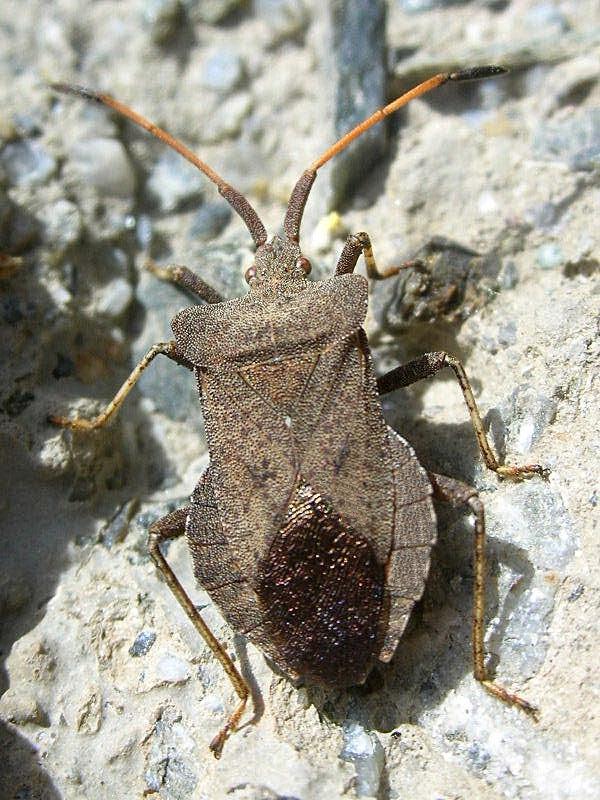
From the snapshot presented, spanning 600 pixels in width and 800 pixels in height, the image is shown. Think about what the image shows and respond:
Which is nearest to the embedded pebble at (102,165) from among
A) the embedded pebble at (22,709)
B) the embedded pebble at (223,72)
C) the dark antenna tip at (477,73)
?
the embedded pebble at (223,72)

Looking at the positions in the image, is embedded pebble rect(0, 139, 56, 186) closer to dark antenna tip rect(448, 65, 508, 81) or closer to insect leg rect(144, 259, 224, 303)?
insect leg rect(144, 259, 224, 303)

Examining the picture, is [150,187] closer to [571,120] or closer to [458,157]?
[458,157]

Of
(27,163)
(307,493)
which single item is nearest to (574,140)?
(307,493)

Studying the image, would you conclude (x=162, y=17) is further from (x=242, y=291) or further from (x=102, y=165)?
(x=242, y=291)

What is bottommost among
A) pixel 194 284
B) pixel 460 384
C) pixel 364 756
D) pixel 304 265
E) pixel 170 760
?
Answer: pixel 364 756

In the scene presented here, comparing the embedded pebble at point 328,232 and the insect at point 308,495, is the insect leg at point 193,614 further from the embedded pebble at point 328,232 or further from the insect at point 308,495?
the embedded pebble at point 328,232

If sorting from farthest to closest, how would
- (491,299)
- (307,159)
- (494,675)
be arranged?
(307,159) < (491,299) < (494,675)

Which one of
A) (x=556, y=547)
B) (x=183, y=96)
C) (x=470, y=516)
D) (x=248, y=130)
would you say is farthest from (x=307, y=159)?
(x=556, y=547)
